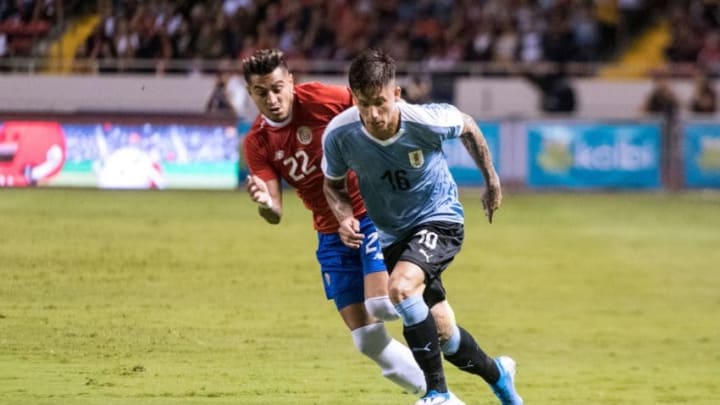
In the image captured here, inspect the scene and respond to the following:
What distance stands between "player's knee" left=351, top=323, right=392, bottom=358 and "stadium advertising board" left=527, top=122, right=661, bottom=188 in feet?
49.0

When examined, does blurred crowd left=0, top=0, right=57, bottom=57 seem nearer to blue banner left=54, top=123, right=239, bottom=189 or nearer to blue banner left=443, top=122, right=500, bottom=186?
blue banner left=54, top=123, right=239, bottom=189

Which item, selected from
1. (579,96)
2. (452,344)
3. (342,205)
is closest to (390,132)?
(342,205)

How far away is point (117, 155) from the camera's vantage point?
14.6 m

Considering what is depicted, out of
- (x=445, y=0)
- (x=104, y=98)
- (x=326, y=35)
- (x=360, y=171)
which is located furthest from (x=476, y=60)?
(x=360, y=171)

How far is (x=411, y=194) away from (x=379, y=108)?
650 millimetres

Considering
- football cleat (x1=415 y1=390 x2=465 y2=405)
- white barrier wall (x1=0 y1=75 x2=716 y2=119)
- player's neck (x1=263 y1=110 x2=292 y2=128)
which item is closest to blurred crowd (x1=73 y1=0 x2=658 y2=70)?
white barrier wall (x1=0 y1=75 x2=716 y2=119)

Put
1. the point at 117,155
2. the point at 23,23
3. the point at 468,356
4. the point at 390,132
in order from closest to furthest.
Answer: the point at 390,132, the point at 468,356, the point at 23,23, the point at 117,155

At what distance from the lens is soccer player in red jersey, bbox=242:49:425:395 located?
7.68 m

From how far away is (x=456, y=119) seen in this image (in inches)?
286

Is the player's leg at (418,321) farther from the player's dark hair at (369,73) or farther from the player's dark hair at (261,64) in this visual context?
the player's dark hair at (261,64)

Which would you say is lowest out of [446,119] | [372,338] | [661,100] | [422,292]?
[372,338]

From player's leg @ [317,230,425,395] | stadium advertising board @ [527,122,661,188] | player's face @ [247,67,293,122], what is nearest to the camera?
player's face @ [247,67,293,122]

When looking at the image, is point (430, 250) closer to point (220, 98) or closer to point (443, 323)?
point (443, 323)

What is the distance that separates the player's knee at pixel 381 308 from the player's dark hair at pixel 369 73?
1.36 meters
